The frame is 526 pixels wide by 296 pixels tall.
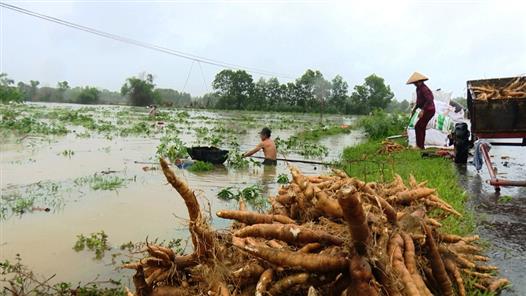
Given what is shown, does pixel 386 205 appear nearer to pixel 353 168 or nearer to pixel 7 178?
pixel 353 168

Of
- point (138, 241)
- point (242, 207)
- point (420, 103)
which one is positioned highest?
point (420, 103)

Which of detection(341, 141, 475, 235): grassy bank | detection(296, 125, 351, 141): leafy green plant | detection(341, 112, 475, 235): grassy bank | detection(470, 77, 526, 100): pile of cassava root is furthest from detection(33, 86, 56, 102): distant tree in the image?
detection(470, 77, 526, 100): pile of cassava root

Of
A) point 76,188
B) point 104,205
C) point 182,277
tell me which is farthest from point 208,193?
point 182,277

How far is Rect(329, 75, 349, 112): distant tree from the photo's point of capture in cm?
7966

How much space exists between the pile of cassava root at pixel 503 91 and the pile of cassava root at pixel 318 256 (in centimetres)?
483

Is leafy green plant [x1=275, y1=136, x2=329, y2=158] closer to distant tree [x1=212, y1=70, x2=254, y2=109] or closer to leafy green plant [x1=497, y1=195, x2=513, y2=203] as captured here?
leafy green plant [x1=497, y1=195, x2=513, y2=203]

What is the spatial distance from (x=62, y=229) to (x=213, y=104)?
230 feet

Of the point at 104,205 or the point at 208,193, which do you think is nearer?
the point at 104,205

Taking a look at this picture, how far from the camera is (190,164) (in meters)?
12.0

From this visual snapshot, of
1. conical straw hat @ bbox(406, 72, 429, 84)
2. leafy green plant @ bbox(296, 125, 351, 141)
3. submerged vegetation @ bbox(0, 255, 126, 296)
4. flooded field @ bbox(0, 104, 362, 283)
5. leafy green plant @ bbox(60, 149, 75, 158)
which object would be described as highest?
conical straw hat @ bbox(406, 72, 429, 84)

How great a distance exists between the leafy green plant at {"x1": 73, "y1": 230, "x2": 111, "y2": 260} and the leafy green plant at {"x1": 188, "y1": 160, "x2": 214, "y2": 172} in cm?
546

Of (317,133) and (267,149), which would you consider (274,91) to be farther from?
(267,149)

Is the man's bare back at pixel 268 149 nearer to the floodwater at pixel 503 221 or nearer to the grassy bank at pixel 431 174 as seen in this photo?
the grassy bank at pixel 431 174

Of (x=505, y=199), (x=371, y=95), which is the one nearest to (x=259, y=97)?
(x=371, y=95)
